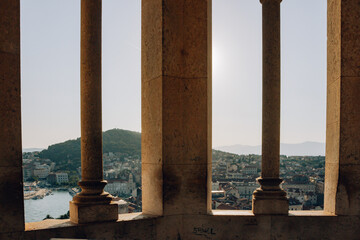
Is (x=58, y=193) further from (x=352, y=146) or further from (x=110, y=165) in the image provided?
(x=352, y=146)

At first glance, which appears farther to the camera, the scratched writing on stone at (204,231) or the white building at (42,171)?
the white building at (42,171)

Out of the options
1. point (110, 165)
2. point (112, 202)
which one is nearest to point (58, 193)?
point (110, 165)

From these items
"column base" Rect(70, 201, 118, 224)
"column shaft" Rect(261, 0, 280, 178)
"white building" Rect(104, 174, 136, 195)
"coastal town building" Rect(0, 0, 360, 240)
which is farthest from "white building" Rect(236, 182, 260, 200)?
"column base" Rect(70, 201, 118, 224)

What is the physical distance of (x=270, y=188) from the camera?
11.9 metres

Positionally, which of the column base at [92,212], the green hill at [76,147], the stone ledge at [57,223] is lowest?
the green hill at [76,147]

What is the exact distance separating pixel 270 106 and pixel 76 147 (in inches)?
5423

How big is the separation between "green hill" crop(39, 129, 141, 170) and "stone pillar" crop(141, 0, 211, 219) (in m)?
130

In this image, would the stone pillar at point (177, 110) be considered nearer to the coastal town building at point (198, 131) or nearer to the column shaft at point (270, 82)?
the coastal town building at point (198, 131)

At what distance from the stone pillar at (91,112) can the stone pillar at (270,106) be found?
537 cm

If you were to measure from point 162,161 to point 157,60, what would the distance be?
350 centimetres

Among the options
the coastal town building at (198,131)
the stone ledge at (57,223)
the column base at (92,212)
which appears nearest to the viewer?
the stone ledge at (57,223)

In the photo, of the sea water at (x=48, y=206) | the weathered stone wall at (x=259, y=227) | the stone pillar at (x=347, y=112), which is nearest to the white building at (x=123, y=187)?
the sea water at (x=48, y=206)

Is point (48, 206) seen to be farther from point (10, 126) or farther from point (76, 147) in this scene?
point (10, 126)

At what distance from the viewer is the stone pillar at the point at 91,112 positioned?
10.6m
